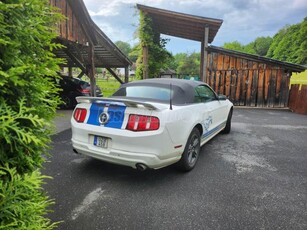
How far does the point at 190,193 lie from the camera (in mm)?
3039

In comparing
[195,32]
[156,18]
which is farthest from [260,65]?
[156,18]

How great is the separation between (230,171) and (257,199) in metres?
0.89

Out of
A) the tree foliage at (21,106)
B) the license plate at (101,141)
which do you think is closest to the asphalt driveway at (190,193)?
the license plate at (101,141)

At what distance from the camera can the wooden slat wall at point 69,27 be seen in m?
6.86

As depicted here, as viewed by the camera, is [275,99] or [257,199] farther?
[275,99]

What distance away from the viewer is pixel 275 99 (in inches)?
473

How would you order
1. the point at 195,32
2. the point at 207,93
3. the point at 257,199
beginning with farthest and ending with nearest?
1. the point at 195,32
2. the point at 207,93
3. the point at 257,199

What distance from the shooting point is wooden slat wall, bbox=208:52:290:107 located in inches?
466

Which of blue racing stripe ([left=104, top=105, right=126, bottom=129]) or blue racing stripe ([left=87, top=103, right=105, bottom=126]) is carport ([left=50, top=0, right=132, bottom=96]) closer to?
blue racing stripe ([left=87, top=103, right=105, bottom=126])

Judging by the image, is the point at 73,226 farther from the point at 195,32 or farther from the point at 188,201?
the point at 195,32

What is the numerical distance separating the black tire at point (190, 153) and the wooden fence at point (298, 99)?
9.21m

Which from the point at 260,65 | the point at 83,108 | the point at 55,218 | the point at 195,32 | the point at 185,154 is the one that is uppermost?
the point at 195,32

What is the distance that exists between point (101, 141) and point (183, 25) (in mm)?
10658

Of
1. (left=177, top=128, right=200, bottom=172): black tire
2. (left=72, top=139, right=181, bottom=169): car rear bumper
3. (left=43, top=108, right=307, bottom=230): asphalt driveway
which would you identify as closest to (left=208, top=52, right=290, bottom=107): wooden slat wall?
(left=43, top=108, right=307, bottom=230): asphalt driveway
